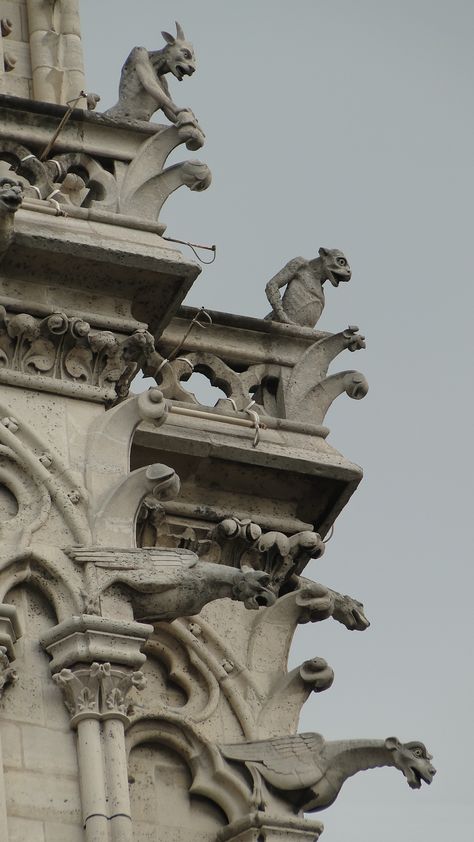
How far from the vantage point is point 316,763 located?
1853 cm

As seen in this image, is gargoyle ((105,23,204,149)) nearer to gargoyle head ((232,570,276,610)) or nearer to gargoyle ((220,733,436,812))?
gargoyle head ((232,570,276,610))

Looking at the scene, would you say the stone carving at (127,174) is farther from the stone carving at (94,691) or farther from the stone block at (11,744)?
the stone block at (11,744)

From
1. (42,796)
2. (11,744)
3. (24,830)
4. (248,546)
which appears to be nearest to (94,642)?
(11,744)

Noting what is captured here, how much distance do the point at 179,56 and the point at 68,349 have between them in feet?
8.19


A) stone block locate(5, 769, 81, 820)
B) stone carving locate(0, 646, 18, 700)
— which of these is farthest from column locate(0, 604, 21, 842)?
stone block locate(5, 769, 81, 820)

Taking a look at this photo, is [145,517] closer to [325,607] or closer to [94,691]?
[325,607]

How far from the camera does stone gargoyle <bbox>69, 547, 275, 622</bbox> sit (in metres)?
17.4

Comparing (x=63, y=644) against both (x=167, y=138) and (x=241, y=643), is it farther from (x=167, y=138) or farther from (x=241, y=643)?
(x=167, y=138)

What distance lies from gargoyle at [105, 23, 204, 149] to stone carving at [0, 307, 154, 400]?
171 cm

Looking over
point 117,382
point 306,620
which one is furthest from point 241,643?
point 117,382

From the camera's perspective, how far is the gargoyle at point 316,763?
18.4 meters

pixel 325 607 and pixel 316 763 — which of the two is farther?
pixel 325 607

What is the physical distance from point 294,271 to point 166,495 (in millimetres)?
3538

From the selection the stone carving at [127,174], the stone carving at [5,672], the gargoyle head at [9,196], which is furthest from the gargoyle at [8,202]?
the stone carving at [5,672]
